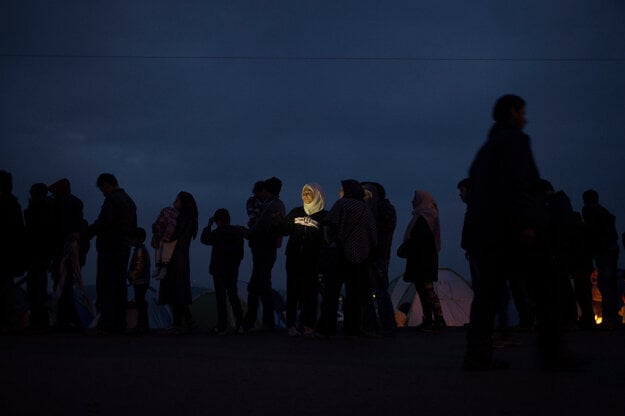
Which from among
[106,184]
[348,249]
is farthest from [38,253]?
[348,249]

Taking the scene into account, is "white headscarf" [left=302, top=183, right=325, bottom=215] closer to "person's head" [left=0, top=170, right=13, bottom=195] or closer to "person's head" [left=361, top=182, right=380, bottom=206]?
"person's head" [left=361, top=182, right=380, bottom=206]

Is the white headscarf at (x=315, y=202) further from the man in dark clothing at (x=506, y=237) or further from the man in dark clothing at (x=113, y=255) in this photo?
the man in dark clothing at (x=506, y=237)

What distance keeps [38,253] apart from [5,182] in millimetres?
1115

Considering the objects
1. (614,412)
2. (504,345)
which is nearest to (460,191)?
(504,345)

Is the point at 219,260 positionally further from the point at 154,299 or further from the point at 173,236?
the point at 154,299

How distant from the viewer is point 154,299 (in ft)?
53.5

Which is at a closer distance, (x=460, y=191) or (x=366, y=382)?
(x=366, y=382)

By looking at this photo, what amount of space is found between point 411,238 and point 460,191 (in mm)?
983

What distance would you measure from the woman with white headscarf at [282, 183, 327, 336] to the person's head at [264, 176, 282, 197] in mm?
472

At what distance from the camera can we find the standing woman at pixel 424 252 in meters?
9.50

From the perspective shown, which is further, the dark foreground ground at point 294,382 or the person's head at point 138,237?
the person's head at point 138,237

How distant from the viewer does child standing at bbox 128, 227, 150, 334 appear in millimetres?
9711

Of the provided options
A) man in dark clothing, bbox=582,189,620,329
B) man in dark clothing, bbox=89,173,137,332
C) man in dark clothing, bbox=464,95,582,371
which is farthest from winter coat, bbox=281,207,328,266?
man in dark clothing, bbox=464,95,582,371

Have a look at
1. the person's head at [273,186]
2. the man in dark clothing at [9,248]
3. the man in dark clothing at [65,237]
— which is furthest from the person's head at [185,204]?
Answer: the man in dark clothing at [9,248]
